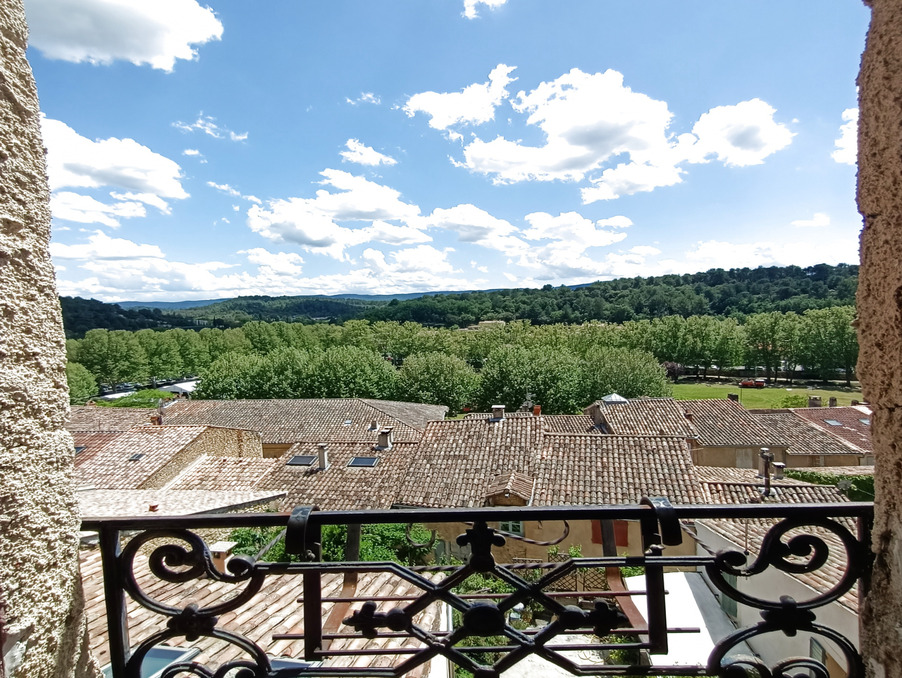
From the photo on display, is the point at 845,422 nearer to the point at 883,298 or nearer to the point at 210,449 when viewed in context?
the point at 210,449

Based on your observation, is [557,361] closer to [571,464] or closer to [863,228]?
[571,464]

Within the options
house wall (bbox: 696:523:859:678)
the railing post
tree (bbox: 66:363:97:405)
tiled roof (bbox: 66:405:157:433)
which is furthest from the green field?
tree (bbox: 66:363:97:405)

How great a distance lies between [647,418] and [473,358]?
140 ft

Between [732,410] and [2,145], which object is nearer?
[2,145]

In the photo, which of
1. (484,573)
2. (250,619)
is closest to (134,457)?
(250,619)

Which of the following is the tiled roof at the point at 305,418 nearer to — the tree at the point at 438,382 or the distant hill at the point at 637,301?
the tree at the point at 438,382

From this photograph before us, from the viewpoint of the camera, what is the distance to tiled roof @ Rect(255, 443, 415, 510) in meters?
15.9

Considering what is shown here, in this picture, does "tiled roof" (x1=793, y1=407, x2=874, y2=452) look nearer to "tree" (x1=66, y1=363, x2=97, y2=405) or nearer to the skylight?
the skylight

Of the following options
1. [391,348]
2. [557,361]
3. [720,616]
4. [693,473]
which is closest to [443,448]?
[693,473]

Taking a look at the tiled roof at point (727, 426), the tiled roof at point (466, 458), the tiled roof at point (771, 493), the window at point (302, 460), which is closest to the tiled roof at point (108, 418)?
the window at point (302, 460)

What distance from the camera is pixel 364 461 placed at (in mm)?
18797

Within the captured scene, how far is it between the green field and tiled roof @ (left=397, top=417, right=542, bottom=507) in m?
42.7

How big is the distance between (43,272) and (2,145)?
362mm

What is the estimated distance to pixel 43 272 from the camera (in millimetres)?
1503
